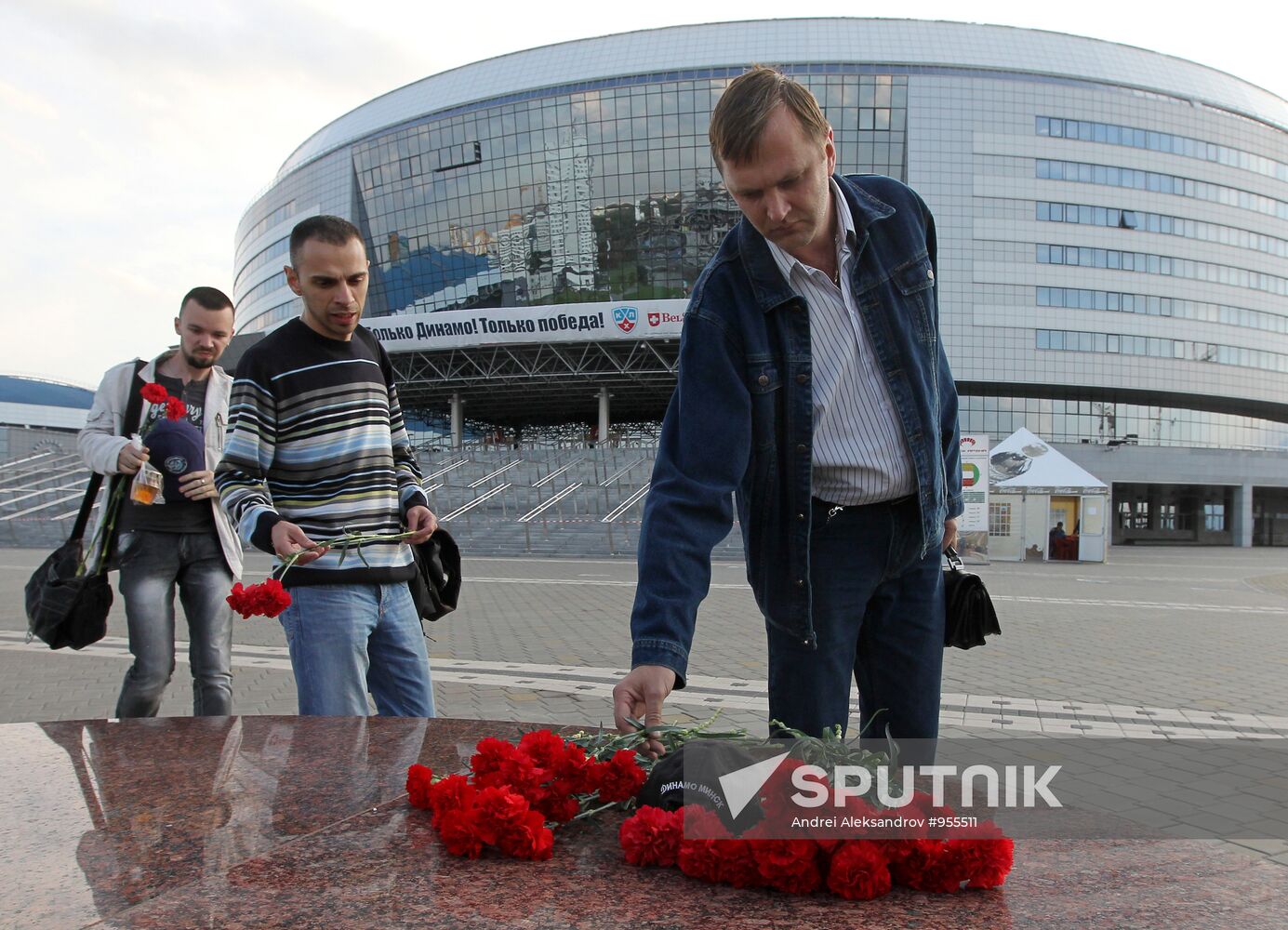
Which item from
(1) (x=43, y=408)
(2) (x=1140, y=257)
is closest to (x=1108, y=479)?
(2) (x=1140, y=257)

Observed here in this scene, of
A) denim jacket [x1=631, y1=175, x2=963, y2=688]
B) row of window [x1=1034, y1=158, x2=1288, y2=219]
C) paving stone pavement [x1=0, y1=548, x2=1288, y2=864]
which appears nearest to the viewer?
denim jacket [x1=631, y1=175, x2=963, y2=688]

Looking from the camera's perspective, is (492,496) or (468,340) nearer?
(492,496)

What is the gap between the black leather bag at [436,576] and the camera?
9.73 feet

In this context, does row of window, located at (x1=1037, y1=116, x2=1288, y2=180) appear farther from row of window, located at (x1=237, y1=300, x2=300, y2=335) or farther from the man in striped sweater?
the man in striped sweater

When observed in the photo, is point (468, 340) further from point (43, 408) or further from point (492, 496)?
point (43, 408)

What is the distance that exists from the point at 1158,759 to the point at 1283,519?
191 feet

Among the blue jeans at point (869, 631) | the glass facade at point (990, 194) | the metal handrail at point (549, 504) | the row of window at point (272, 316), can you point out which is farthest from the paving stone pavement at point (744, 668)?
the row of window at point (272, 316)

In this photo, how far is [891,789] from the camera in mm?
1322

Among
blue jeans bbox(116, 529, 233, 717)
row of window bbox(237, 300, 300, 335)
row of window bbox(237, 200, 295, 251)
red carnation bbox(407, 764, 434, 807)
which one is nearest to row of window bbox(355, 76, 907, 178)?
row of window bbox(237, 200, 295, 251)

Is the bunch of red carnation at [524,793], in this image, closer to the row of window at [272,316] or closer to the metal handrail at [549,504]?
the metal handrail at [549,504]

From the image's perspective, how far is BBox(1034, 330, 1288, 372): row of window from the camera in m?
47.4

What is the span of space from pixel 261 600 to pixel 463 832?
1.18 m

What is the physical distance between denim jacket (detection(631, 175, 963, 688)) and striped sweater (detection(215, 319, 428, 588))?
125cm

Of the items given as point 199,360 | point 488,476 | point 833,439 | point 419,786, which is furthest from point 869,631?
point 488,476
